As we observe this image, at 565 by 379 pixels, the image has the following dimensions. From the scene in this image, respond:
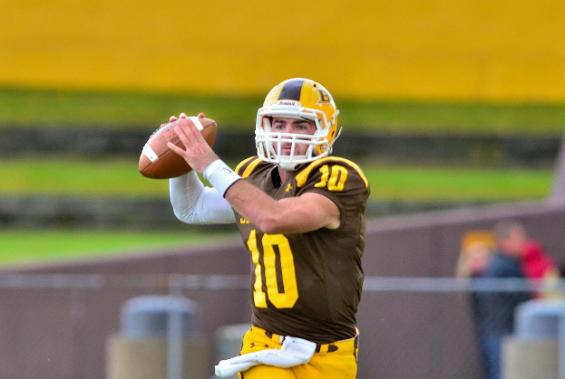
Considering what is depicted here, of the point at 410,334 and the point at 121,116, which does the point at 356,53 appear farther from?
the point at 410,334

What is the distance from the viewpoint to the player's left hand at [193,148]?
5.16 m

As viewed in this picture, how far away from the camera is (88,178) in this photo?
1220cm

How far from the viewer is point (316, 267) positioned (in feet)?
16.8

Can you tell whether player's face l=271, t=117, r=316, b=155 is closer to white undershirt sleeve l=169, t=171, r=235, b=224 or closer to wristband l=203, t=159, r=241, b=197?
wristband l=203, t=159, r=241, b=197

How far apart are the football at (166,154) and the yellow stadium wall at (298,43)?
642cm

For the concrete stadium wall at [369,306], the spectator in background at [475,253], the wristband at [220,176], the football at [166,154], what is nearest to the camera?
the wristband at [220,176]

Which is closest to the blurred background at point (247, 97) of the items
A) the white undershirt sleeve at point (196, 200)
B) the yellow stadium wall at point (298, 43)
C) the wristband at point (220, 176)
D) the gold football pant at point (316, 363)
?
the yellow stadium wall at point (298, 43)

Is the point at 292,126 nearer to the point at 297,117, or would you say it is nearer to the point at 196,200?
the point at 297,117

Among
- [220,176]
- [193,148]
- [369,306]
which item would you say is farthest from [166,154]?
[369,306]

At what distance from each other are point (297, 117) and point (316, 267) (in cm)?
56

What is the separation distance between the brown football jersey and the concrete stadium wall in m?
2.64

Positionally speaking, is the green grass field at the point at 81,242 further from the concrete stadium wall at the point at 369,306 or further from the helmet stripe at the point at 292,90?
the helmet stripe at the point at 292,90

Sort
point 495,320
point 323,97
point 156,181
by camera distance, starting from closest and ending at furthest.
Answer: point 323,97
point 495,320
point 156,181

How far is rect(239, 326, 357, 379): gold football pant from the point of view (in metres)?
5.17
